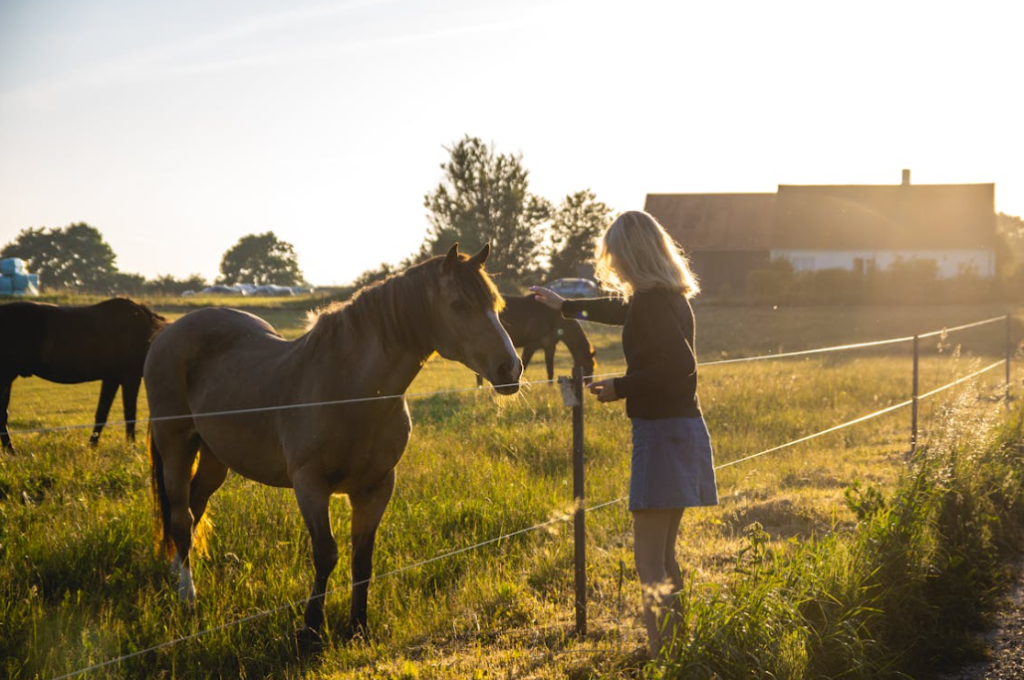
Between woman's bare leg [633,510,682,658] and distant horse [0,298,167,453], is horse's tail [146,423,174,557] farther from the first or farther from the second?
distant horse [0,298,167,453]

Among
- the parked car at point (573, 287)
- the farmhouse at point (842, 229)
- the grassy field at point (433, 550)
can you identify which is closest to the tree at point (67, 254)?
the parked car at point (573, 287)

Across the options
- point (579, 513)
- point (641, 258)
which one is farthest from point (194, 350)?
point (641, 258)

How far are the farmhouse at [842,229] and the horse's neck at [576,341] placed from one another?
29.1 meters

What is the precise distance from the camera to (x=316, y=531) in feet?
13.9

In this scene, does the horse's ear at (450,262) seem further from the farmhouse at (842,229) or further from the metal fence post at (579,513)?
the farmhouse at (842,229)

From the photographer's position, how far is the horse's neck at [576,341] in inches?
613

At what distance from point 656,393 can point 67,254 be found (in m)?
95.7

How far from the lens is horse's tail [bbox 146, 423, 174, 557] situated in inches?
209

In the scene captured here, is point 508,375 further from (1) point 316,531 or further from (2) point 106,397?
(2) point 106,397

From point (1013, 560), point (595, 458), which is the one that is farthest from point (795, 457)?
point (1013, 560)

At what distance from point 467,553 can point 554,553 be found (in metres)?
0.58

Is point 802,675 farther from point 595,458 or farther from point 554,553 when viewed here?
point 595,458

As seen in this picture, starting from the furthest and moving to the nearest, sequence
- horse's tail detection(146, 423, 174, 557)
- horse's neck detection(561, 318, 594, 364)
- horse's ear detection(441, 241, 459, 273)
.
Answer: horse's neck detection(561, 318, 594, 364) → horse's tail detection(146, 423, 174, 557) → horse's ear detection(441, 241, 459, 273)

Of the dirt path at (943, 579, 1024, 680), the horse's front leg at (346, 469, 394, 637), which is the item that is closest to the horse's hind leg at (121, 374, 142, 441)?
the horse's front leg at (346, 469, 394, 637)
